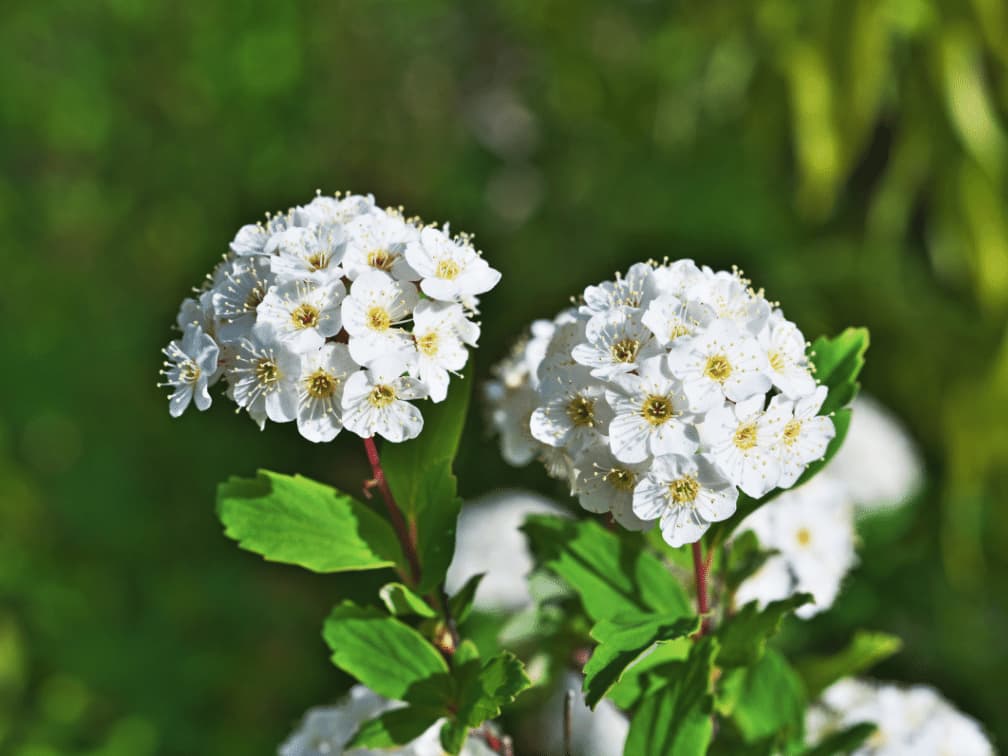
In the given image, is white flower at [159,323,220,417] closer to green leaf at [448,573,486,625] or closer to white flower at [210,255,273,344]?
white flower at [210,255,273,344]

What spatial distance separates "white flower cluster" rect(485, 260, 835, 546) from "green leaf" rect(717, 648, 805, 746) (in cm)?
19

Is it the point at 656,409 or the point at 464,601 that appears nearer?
the point at 656,409

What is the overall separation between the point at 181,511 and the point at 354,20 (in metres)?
1.41

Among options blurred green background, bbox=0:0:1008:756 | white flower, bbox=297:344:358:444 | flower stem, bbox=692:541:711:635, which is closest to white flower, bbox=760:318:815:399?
flower stem, bbox=692:541:711:635

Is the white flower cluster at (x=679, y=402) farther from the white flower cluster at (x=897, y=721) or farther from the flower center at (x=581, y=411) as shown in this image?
the white flower cluster at (x=897, y=721)

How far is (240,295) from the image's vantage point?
1.84 feet

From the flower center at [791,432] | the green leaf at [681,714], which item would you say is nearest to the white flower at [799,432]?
the flower center at [791,432]

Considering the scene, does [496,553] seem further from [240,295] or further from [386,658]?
[240,295]

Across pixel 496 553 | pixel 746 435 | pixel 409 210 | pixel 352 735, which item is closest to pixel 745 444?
pixel 746 435

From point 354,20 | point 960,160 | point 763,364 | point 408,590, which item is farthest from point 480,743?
point 354,20

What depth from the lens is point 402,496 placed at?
2.05ft

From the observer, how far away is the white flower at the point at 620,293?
1.82 feet

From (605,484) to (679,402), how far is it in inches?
2.6

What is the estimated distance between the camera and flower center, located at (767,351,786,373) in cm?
53
